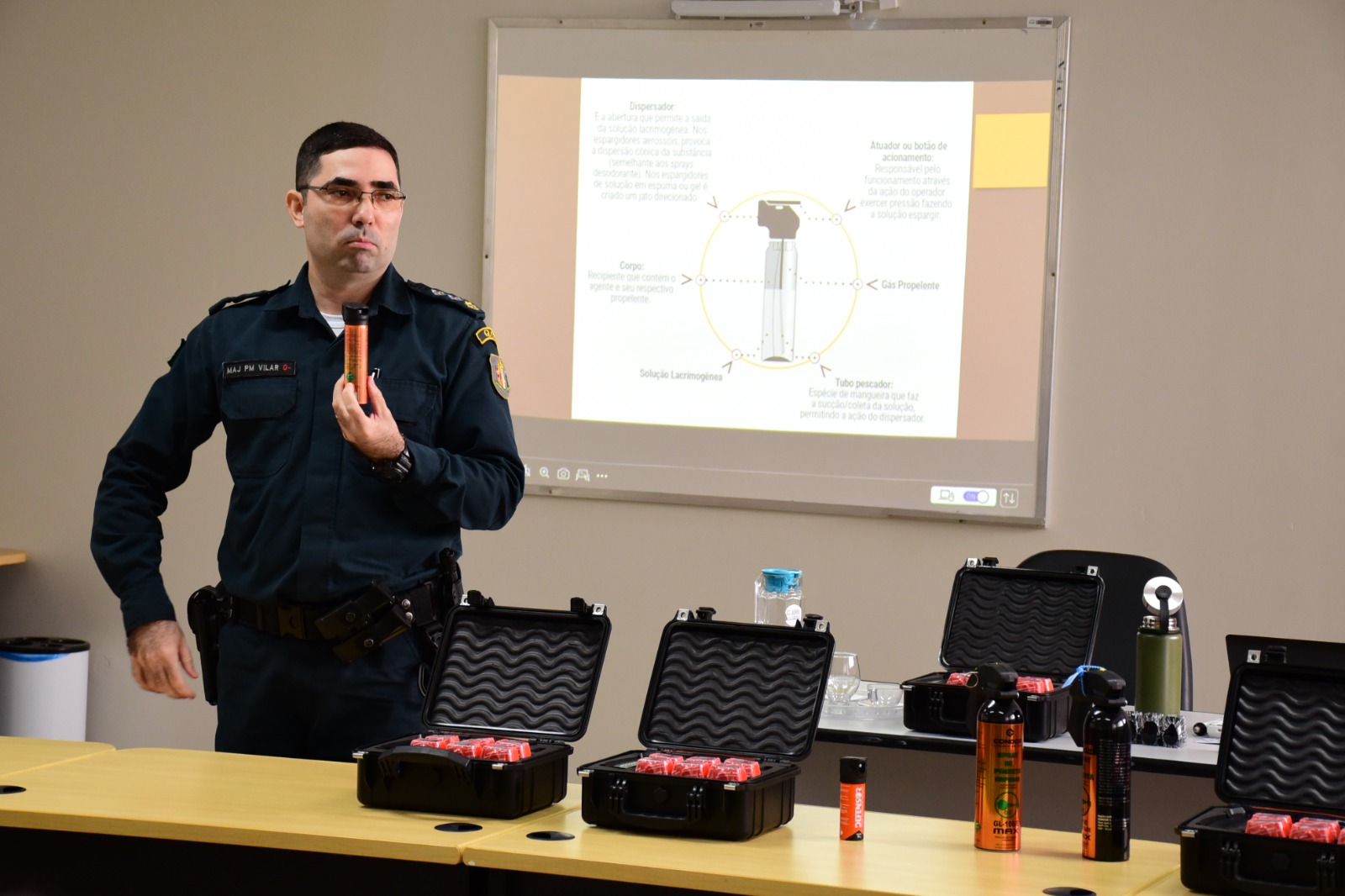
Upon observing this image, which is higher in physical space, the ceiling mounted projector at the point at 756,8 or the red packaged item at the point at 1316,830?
the ceiling mounted projector at the point at 756,8

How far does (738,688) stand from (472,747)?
1.39ft

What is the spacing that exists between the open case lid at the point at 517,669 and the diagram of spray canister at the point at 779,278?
2.16 m

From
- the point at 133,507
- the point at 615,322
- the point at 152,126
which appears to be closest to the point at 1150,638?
the point at 133,507

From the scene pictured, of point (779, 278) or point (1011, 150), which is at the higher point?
point (1011, 150)

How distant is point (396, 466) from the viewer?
2303mm

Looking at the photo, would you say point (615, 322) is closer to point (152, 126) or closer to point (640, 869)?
point (152, 126)

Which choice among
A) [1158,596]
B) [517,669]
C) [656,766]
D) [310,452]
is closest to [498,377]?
[310,452]

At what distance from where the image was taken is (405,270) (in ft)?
15.2

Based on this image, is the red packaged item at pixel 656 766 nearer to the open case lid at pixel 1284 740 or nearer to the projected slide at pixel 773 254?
the open case lid at pixel 1284 740

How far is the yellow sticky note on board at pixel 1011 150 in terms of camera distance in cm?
416

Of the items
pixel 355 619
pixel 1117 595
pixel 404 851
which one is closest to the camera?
pixel 404 851

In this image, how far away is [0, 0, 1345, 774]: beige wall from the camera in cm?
405

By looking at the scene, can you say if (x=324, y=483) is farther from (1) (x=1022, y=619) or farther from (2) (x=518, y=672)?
(1) (x=1022, y=619)

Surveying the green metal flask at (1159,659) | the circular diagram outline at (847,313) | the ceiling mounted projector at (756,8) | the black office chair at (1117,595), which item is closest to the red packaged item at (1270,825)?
the green metal flask at (1159,659)
